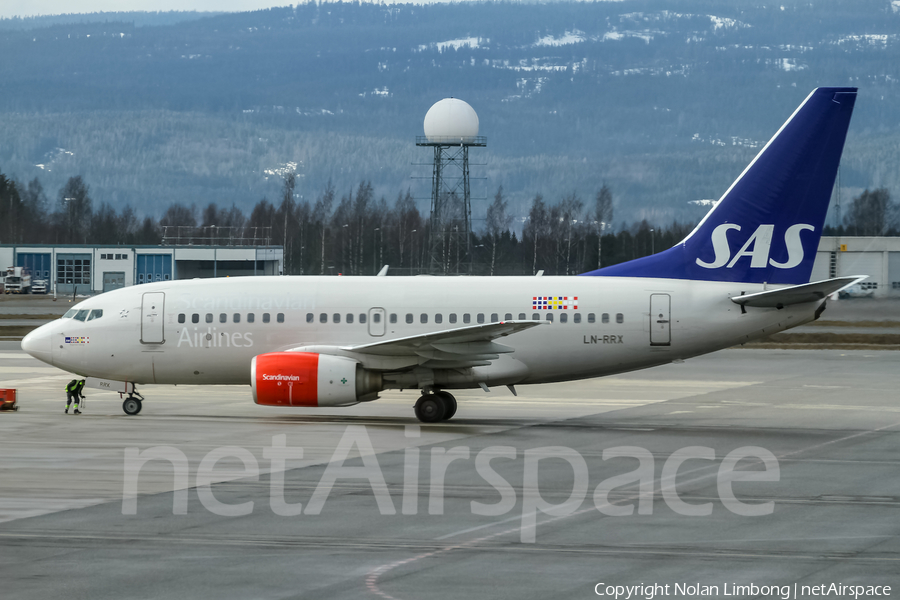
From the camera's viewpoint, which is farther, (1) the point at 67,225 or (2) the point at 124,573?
(1) the point at 67,225

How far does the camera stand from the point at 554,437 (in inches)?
925

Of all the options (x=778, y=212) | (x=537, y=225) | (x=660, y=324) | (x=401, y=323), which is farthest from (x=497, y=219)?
(x=660, y=324)

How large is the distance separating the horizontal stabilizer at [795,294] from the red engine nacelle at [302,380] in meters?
9.72

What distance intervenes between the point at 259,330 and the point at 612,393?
11.8 m

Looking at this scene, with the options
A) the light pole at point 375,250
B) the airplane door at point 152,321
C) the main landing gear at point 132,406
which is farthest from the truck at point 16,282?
the airplane door at point 152,321

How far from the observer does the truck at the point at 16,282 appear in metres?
108

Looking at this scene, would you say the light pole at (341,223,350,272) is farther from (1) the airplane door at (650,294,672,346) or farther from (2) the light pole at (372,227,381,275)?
(1) the airplane door at (650,294,672,346)

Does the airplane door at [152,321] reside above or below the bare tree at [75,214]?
below

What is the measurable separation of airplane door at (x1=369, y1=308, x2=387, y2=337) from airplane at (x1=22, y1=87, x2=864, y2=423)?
0.10 feet

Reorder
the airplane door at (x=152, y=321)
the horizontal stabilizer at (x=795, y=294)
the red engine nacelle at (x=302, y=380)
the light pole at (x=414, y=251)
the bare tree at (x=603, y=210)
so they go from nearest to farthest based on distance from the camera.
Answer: the horizontal stabilizer at (x=795, y=294)
the red engine nacelle at (x=302, y=380)
the airplane door at (x=152, y=321)
the light pole at (x=414, y=251)
the bare tree at (x=603, y=210)

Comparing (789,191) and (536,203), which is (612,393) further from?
(536,203)

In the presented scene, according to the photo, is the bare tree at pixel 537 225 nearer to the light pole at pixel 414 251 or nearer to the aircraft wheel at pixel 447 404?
the light pole at pixel 414 251

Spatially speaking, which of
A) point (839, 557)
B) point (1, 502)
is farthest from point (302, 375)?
point (839, 557)

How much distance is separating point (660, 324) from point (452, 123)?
71317mm
